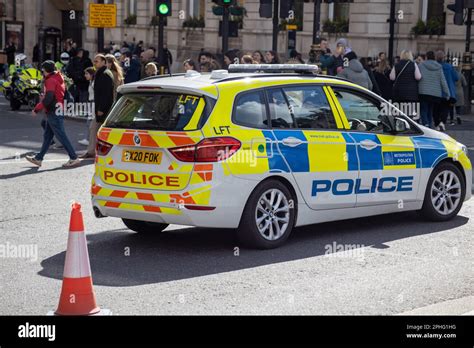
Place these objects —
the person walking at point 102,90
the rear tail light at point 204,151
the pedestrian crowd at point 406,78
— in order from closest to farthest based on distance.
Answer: the rear tail light at point 204,151 → the person walking at point 102,90 → the pedestrian crowd at point 406,78

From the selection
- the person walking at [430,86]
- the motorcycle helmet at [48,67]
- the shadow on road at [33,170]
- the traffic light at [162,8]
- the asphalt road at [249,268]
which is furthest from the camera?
the person walking at [430,86]

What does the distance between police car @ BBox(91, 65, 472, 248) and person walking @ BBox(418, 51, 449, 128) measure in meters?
11.0

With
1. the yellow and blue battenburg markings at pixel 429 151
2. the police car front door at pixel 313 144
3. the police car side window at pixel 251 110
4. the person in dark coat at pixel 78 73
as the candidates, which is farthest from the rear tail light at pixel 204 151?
the person in dark coat at pixel 78 73

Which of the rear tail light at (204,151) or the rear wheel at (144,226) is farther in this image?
the rear wheel at (144,226)

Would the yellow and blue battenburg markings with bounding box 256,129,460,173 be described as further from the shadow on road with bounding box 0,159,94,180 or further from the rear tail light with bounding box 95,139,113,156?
the shadow on road with bounding box 0,159,94,180

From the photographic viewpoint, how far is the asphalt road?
24.3 ft

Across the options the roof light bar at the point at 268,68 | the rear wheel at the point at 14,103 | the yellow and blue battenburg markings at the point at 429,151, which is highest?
the roof light bar at the point at 268,68

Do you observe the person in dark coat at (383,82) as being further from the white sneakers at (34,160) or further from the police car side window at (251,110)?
the police car side window at (251,110)

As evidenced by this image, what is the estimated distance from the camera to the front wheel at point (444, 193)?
10898 millimetres

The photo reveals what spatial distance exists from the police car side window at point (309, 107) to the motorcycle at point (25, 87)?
58.6 feet
